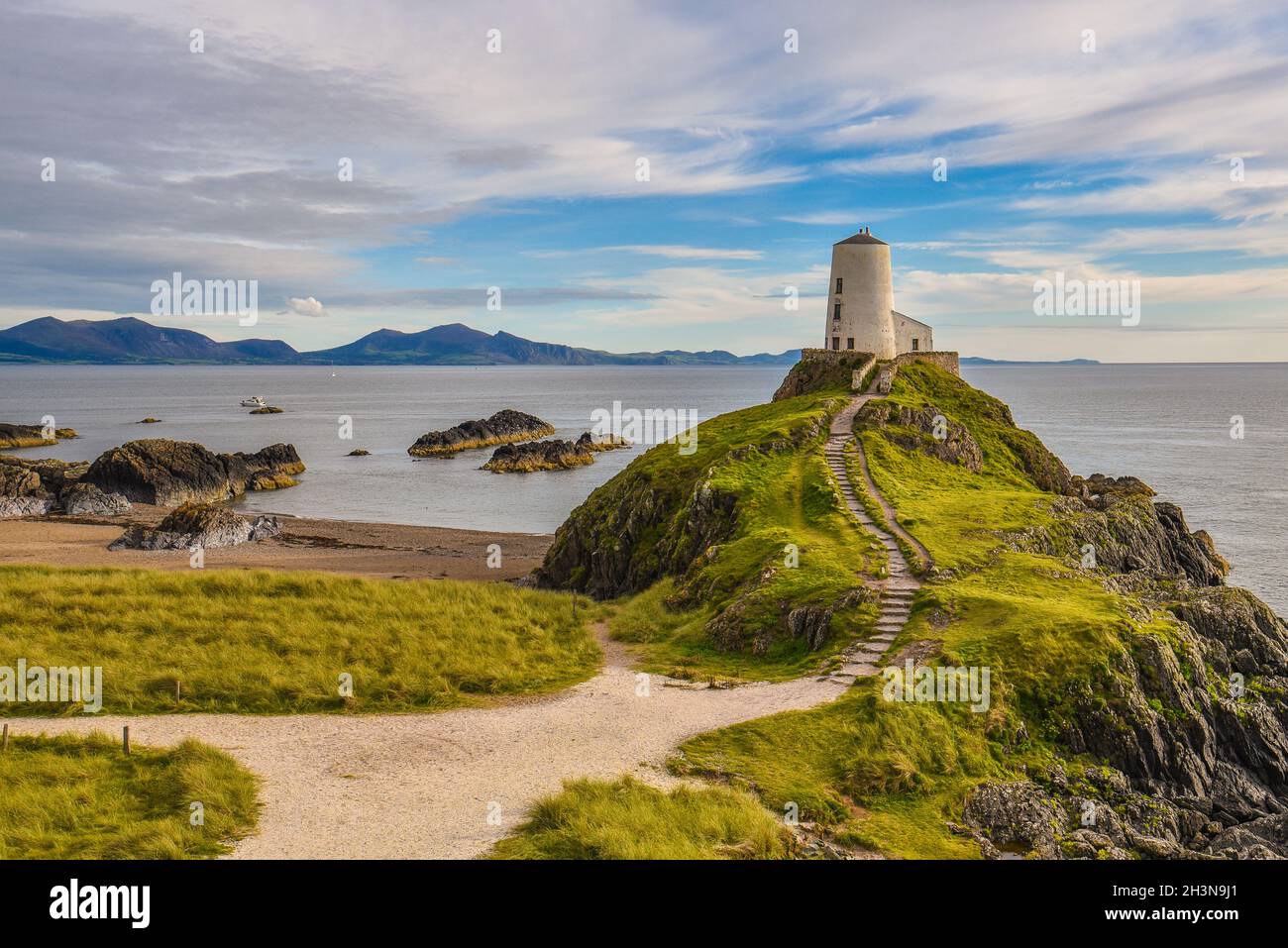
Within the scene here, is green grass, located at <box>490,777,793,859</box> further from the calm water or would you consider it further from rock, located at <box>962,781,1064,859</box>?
the calm water

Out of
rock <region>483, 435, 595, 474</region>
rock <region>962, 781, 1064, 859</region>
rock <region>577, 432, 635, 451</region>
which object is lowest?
rock <region>962, 781, 1064, 859</region>

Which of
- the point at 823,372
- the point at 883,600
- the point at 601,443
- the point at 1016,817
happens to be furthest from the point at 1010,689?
the point at 601,443

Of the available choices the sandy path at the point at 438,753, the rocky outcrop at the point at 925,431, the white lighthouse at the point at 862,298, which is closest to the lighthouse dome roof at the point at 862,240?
the white lighthouse at the point at 862,298

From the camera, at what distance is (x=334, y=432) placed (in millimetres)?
149500

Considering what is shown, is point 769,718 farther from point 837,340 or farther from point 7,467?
point 7,467

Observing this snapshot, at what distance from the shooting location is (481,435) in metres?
132

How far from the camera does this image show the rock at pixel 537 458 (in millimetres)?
105625

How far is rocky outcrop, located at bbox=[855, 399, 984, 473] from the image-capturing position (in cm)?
4978

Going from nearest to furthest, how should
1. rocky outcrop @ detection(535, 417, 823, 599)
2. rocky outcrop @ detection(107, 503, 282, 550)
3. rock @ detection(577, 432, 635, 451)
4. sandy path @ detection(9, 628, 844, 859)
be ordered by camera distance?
sandy path @ detection(9, 628, 844, 859) < rocky outcrop @ detection(535, 417, 823, 599) < rocky outcrop @ detection(107, 503, 282, 550) < rock @ detection(577, 432, 635, 451)

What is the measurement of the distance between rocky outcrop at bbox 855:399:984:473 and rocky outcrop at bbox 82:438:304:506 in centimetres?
6397

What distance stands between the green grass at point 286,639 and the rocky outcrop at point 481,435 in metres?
84.4

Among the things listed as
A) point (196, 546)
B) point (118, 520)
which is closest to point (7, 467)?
point (118, 520)

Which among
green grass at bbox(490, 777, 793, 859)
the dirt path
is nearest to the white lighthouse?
the dirt path

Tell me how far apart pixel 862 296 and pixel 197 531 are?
4799 cm
